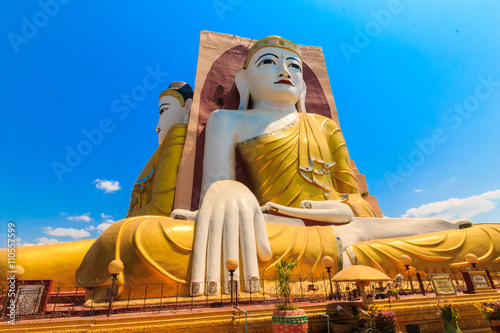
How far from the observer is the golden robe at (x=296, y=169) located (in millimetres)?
6297

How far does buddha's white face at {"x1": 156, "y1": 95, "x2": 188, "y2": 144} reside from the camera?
8.63 meters

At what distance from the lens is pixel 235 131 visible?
22.2ft

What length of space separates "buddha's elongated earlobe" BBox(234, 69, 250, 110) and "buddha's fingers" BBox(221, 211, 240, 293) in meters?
4.02

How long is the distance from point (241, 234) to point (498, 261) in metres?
4.31

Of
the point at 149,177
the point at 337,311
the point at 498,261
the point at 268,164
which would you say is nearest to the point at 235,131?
the point at 268,164

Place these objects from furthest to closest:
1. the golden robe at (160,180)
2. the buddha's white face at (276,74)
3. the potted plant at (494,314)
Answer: the buddha's white face at (276,74), the golden robe at (160,180), the potted plant at (494,314)

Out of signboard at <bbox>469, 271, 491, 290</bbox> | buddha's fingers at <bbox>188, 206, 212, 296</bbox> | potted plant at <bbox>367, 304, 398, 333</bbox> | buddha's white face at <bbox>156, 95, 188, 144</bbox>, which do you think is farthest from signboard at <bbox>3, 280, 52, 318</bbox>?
buddha's white face at <bbox>156, 95, 188, 144</bbox>

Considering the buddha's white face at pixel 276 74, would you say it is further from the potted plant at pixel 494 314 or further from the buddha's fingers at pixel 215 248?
the potted plant at pixel 494 314

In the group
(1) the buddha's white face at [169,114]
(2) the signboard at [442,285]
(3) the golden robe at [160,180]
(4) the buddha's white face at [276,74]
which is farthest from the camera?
(1) the buddha's white face at [169,114]

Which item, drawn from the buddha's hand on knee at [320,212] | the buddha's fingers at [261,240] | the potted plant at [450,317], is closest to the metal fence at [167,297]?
the buddha's fingers at [261,240]

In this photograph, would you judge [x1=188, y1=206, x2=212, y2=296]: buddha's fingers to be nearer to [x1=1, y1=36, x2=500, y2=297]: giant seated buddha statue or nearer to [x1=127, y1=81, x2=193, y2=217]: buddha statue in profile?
[x1=1, y1=36, x2=500, y2=297]: giant seated buddha statue

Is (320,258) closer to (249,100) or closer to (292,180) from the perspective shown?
(292,180)

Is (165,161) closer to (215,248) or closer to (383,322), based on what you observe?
(215,248)

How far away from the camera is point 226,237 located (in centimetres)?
425
